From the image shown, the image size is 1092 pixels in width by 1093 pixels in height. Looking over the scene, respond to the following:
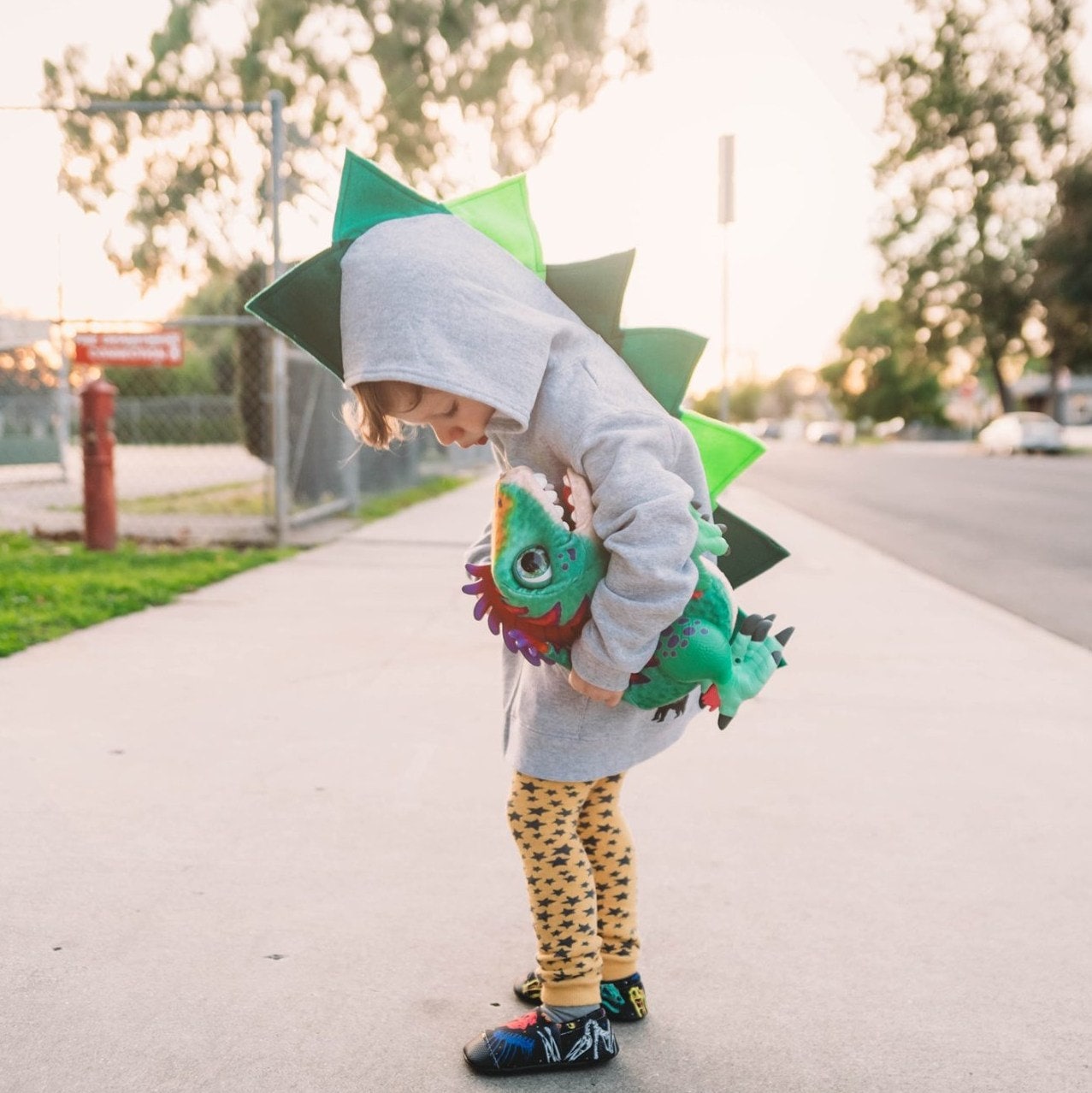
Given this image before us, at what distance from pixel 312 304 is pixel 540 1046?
1.37 m

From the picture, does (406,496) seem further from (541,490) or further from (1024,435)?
(1024,435)

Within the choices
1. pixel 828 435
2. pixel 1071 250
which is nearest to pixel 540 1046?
pixel 1071 250

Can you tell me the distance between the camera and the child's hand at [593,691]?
1936 millimetres

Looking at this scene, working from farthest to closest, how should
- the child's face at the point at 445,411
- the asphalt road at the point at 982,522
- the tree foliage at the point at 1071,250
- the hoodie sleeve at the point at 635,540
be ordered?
the tree foliage at the point at 1071,250 → the asphalt road at the point at 982,522 → the child's face at the point at 445,411 → the hoodie sleeve at the point at 635,540

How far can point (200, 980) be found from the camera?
235 centimetres

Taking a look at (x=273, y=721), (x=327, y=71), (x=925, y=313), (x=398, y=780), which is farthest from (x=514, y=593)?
(x=925, y=313)

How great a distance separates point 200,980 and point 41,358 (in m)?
12.0

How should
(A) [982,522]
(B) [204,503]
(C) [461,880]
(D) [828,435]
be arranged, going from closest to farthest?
(C) [461,880], (B) [204,503], (A) [982,522], (D) [828,435]

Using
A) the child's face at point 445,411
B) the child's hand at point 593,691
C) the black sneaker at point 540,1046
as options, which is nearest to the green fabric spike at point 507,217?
the child's face at point 445,411

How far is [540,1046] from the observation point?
2.12m

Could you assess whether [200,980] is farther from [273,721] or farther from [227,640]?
[227,640]

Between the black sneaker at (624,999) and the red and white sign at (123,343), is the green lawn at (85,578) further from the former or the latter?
the black sneaker at (624,999)

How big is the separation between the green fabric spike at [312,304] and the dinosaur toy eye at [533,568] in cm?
49

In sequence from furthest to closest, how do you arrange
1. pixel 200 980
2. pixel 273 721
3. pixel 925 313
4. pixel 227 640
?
1. pixel 925 313
2. pixel 227 640
3. pixel 273 721
4. pixel 200 980
